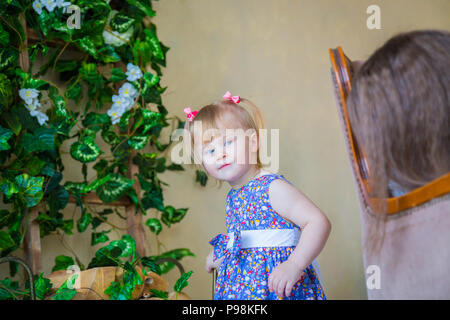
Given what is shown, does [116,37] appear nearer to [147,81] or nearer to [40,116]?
[147,81]

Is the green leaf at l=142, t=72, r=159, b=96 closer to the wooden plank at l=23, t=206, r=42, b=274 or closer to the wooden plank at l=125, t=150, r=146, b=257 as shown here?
the wooden plank at l=125, t=150, r=146, b=257

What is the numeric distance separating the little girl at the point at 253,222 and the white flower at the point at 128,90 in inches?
18.5

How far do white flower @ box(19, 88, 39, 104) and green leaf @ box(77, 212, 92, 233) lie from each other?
467 millimetres

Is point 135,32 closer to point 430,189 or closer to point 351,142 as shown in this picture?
point 351,142

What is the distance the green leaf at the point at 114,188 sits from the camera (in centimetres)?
189

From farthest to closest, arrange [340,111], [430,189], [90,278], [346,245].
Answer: [346,245] → [90,278] → [340,111] → [430,189]

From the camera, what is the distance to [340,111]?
1.07 meters

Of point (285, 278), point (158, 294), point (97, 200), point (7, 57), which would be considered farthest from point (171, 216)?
point (285, 278)

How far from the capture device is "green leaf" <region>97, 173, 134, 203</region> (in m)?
1.89

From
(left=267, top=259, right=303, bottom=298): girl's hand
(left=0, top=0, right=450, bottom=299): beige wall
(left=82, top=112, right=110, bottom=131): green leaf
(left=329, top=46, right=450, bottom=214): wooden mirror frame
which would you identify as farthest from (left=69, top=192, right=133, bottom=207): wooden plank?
(left=329, top=46, right=450, bottom=214): wooden mirror frame

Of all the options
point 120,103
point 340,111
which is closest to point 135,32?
point 120,103

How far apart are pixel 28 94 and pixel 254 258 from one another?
928 millimetres
